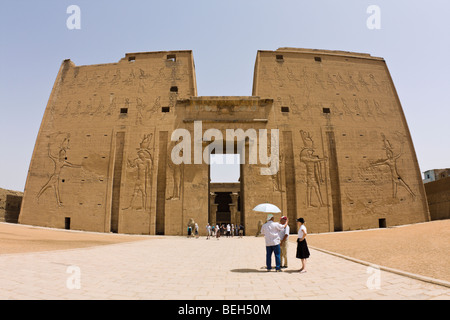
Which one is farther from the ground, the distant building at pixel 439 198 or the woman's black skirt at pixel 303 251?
the distant building at pixel 439 198

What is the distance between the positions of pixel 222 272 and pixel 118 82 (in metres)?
19.2

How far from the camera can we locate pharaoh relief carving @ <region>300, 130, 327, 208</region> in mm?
17828

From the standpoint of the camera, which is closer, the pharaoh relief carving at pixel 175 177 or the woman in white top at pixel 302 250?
the woman in white top at pixel 302 250

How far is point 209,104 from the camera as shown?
1903 cm

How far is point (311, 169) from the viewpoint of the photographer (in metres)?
18.2

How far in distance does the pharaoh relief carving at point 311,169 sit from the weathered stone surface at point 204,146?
73mm

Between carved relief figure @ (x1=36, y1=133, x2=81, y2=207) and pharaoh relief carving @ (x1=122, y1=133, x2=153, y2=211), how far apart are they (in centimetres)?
437

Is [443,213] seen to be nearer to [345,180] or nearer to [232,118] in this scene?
[345,180]

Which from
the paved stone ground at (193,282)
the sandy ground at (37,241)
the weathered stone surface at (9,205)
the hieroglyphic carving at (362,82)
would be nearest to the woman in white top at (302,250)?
the paved stone ground at (193,282)

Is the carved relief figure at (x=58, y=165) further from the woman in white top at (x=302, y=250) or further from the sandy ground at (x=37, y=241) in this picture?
the woman in white top at (x=302, y=250)

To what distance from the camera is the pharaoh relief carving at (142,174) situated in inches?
696

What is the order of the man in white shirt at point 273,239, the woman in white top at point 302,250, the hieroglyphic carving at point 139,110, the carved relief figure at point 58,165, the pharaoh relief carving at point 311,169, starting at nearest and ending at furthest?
1. the woman in white top at point 302,250
2. the man in white shirt at point 273,239
3. the pharaoh relief carving at point 311,169
4. the carved relief figure at point 58,165
5. the hieroglyphic carving at point 139,110

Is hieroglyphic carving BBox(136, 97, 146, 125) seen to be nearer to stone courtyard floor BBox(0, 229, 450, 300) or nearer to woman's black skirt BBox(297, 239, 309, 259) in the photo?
stone courtyard floor BBox(0, 229, 450, 300)
